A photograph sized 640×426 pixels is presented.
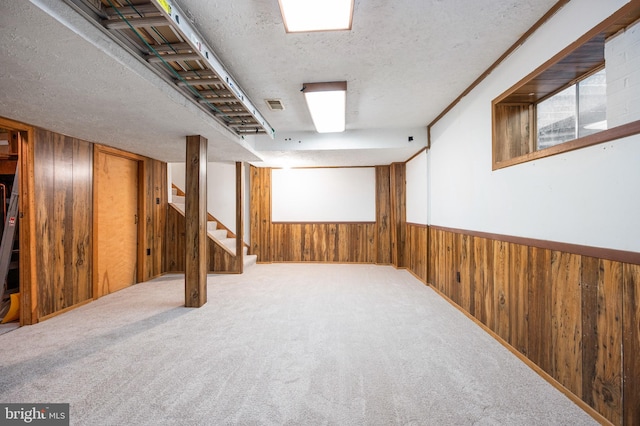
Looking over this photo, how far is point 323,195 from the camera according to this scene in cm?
611

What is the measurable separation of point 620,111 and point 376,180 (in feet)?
15.2

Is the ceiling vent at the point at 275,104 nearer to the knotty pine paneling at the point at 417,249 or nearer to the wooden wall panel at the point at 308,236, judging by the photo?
the knotty pine paneling at the point at 417,249

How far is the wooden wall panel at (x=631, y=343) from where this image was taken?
1244mm

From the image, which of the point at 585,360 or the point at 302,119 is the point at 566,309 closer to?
the point at 585,360

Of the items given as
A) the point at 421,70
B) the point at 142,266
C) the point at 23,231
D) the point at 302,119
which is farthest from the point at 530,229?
the point at 142,266

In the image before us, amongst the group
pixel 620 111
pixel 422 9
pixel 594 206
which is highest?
pixel 422 9

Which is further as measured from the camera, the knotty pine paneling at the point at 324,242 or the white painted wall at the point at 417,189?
the knotty pine paneling at the point at 324,242

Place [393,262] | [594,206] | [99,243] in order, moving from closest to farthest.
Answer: [594,206]
[99,243]
[393,262]

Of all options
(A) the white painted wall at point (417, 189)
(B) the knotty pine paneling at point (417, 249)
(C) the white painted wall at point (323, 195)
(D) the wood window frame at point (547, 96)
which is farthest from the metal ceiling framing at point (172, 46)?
(C) the white painted wall at point (323, 195)

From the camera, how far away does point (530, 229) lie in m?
1.92

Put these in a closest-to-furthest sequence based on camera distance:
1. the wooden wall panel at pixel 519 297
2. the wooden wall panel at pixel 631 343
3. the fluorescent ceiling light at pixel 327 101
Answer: the wooden wall panel at pixel 631 343, the wooden wall panel at pixel 519 297, the fluorescent ceiling light at pixel 327 101

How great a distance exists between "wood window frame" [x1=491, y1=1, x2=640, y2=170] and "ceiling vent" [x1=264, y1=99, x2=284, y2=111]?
2191 millimetres

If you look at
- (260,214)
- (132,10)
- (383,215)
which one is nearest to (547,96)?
(132,10)

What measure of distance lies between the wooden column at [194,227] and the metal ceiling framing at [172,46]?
2.04ft
